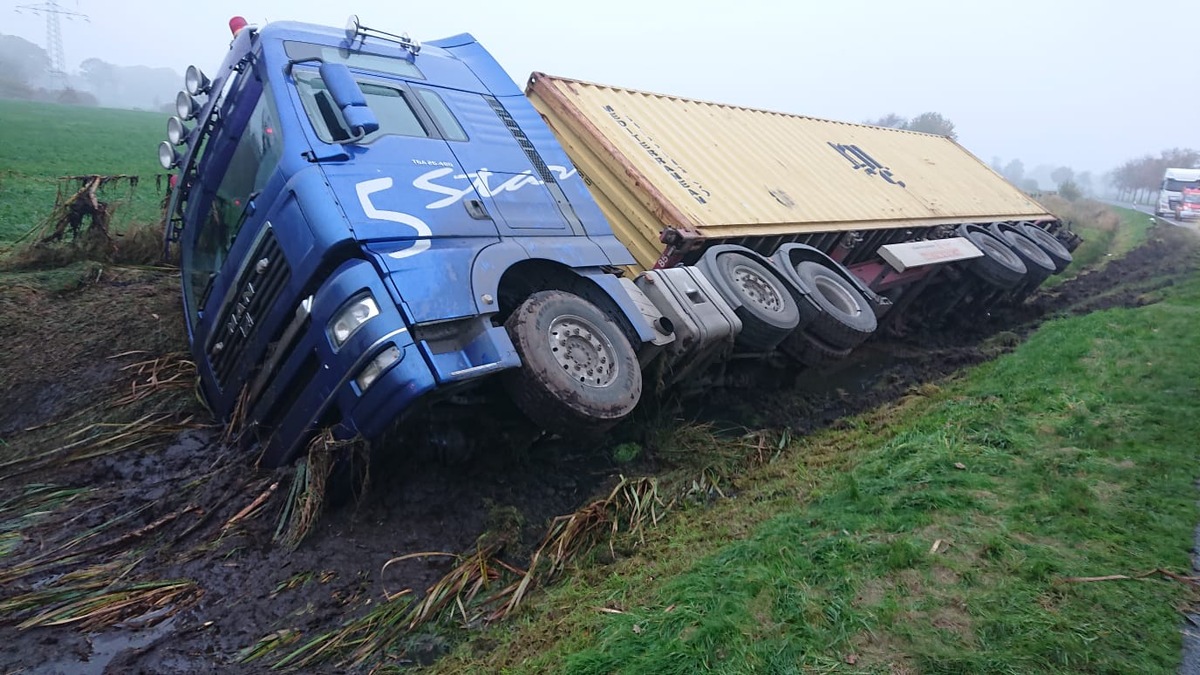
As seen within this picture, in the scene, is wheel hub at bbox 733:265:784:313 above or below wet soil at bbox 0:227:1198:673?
above

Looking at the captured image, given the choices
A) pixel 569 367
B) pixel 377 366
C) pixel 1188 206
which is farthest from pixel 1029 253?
pixel 1188 206

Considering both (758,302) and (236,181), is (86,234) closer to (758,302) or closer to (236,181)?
(236,181)

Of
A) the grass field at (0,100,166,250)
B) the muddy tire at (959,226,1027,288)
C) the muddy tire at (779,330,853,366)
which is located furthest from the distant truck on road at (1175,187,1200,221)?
the grass field at (0,100,166,250)

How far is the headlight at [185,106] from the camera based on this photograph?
4441 mm

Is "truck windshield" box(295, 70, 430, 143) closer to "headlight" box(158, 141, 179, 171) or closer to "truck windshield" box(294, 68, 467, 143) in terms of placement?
"truck windshield" box(294, 68, 467, 143)

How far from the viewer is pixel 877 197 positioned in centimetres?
878

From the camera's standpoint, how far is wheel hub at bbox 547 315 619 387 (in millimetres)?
3861

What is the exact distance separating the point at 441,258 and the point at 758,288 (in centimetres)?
266

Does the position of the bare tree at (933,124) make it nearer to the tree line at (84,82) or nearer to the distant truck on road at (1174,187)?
the distant truck on road at (1174,187)

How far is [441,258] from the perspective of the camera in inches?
146

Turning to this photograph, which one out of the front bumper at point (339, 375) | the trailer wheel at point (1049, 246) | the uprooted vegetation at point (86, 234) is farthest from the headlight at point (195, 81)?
the trailer wheel at point (1049, 246)

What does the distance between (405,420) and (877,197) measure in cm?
701

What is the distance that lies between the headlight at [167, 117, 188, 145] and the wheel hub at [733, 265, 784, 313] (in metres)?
3.66

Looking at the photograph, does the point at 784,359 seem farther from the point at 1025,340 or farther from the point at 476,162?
the point at 1025,340
